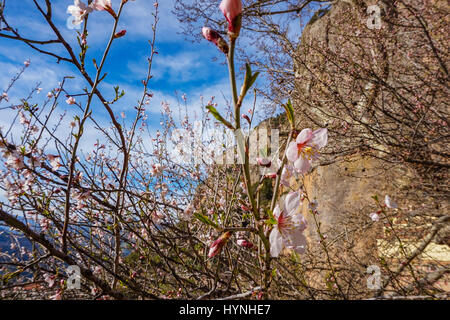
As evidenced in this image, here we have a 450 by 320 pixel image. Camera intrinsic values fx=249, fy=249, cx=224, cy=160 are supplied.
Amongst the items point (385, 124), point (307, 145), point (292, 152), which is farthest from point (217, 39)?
point (385, 124)

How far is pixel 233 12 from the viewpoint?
52cm

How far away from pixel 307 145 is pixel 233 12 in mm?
475

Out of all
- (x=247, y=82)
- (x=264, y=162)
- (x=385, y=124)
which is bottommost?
(x=264, y=162)

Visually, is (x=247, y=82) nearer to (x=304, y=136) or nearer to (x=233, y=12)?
(x=233, y=12)

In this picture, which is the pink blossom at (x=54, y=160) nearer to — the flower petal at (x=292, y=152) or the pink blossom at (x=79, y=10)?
the pink blossom at (x=79, y=10)

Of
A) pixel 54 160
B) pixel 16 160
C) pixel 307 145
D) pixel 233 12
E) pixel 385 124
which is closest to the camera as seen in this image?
pixel 233 12

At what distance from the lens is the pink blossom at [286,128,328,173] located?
752 millimetres

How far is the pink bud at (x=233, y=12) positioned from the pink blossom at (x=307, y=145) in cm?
36

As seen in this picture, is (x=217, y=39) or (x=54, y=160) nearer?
(x=217, y=39)

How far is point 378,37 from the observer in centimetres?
307

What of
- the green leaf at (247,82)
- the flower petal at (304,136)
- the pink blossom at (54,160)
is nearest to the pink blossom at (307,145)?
the flower petal at (304,136)

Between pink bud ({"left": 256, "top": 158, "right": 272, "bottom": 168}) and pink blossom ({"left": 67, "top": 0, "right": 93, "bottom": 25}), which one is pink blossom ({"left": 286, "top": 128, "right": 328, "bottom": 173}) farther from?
pink blossom ({"left": 67, "top": 0, "right": 93, "bottom": 25})
